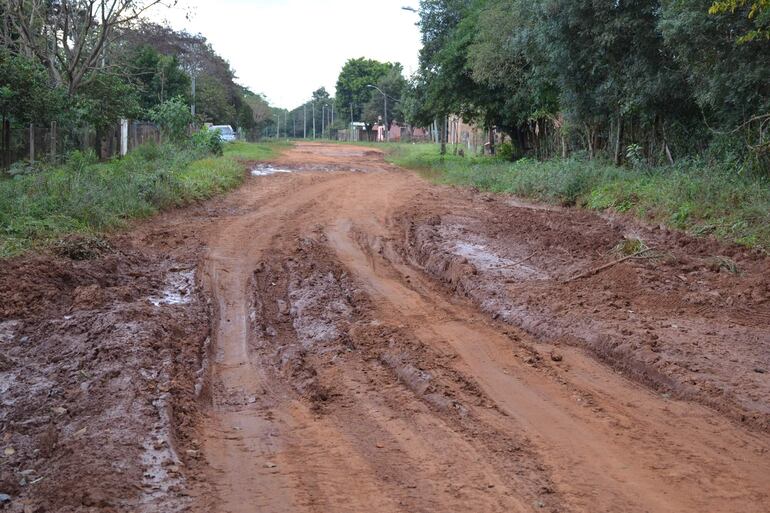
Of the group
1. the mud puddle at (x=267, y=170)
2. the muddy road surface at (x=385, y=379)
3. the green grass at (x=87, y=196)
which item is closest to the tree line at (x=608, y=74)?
the muddy road surface at (x=385, y=379)

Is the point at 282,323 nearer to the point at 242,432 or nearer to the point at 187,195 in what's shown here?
the point at 242,432

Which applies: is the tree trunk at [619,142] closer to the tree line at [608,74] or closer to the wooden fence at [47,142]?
the tree line at [608,74]

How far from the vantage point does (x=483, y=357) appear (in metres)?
6.34

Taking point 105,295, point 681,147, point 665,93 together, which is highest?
point 665,93

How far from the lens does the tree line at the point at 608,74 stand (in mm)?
12531

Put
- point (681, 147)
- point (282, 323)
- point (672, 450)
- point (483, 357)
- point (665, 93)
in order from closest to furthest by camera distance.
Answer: point (672, 450)
point (483, 357)
point (282, 323)
point (665, 93)
point (681, 147)

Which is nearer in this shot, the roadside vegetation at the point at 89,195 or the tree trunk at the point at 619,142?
the roadside vegetation at the point at 89,195

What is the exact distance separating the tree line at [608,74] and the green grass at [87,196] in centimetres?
941

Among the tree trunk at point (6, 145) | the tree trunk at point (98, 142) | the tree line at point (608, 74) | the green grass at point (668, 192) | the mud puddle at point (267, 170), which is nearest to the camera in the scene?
the green grass at point (668, 192)

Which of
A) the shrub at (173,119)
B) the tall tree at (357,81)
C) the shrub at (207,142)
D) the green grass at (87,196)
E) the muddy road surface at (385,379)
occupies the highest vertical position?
the tall tree at (357,81)

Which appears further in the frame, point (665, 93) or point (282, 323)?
point (665, 93)

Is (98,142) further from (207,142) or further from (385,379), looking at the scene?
(385,379)

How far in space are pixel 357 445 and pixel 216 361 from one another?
7.53 ft

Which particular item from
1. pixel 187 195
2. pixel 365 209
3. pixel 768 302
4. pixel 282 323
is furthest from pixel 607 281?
pixel 187 195
